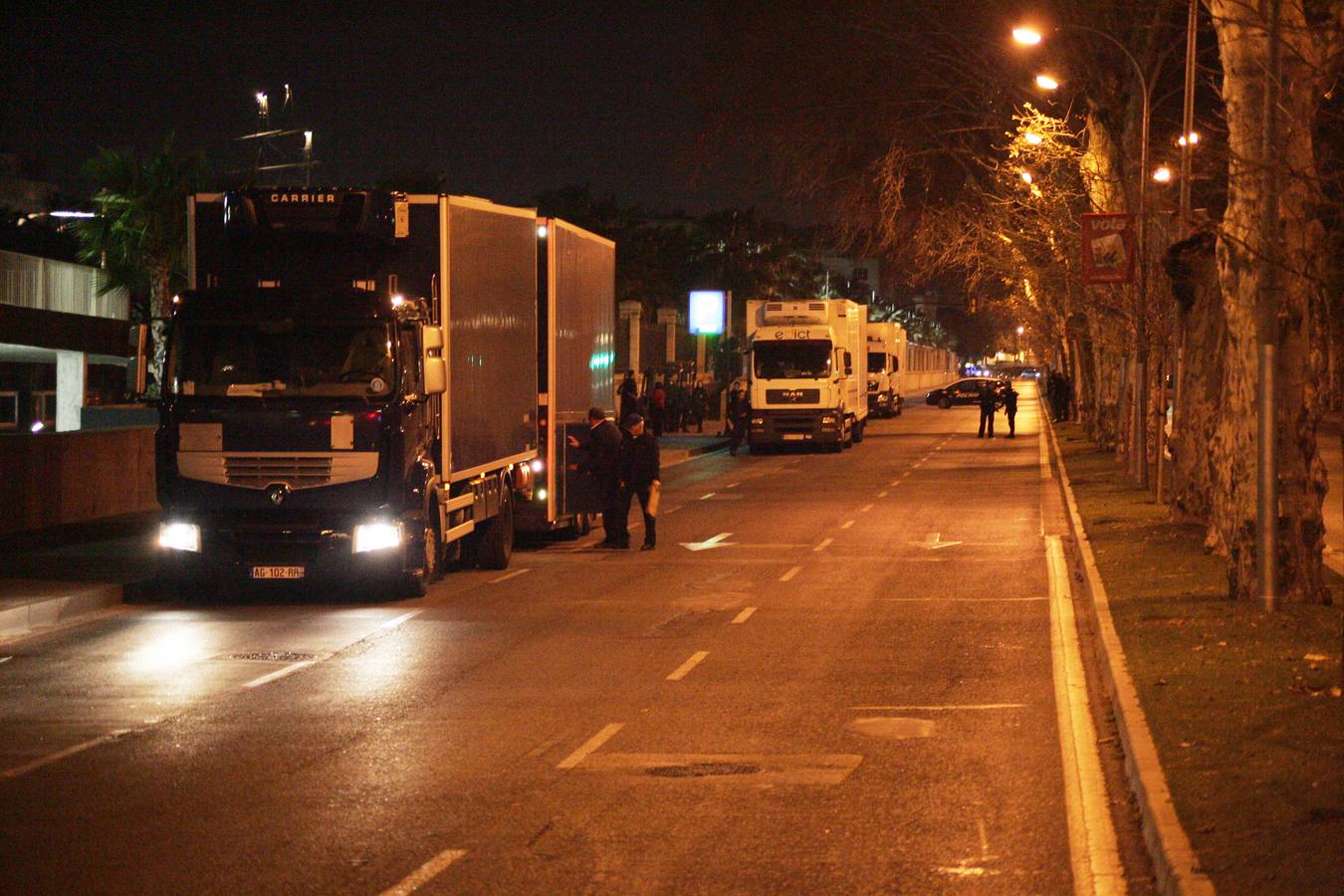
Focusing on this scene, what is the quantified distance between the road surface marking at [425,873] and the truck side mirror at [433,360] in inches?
378

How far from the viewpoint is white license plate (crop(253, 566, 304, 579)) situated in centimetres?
1733

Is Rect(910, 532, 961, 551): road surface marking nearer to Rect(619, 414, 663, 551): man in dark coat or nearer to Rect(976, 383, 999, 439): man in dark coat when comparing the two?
Rect(619, 414, 663, 551): man in dark coat

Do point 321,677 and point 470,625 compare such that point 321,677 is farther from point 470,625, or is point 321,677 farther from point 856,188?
point 856,188

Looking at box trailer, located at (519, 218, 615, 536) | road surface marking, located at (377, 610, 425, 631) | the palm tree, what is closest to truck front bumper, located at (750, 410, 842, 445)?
the palm tree

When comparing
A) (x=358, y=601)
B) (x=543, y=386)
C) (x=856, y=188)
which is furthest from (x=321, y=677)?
(x=856, y=188)

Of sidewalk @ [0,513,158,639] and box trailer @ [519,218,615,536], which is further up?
box trailer @ [519,218,615,536]

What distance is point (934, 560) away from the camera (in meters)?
22.1

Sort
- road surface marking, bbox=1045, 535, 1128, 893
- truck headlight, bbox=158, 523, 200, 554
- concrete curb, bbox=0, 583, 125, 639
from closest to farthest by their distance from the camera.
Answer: road surface marking, bbox=1045, 535, 1128, 893 < concrete curb, bbox=0, 583, 125, 639 < truck headlight, bbox=158, 523, 200, 554

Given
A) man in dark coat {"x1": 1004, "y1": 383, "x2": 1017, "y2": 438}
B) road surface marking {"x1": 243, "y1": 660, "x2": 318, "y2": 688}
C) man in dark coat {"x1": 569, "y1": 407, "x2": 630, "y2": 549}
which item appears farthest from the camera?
man in dark coat {"x1": 1004, "y1": 383, "x2": 1017, "y2": 438}

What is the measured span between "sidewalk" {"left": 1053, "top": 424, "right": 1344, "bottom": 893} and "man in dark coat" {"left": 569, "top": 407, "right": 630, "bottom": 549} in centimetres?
674

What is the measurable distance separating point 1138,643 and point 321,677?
6.18 m

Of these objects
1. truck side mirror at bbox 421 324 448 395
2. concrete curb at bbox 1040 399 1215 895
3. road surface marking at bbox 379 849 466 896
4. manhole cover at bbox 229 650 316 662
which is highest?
truck side mirror at bbox 421 324 448 395

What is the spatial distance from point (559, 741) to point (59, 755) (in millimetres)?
2930

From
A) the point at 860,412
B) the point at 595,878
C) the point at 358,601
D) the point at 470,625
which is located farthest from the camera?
the point at 860,412
